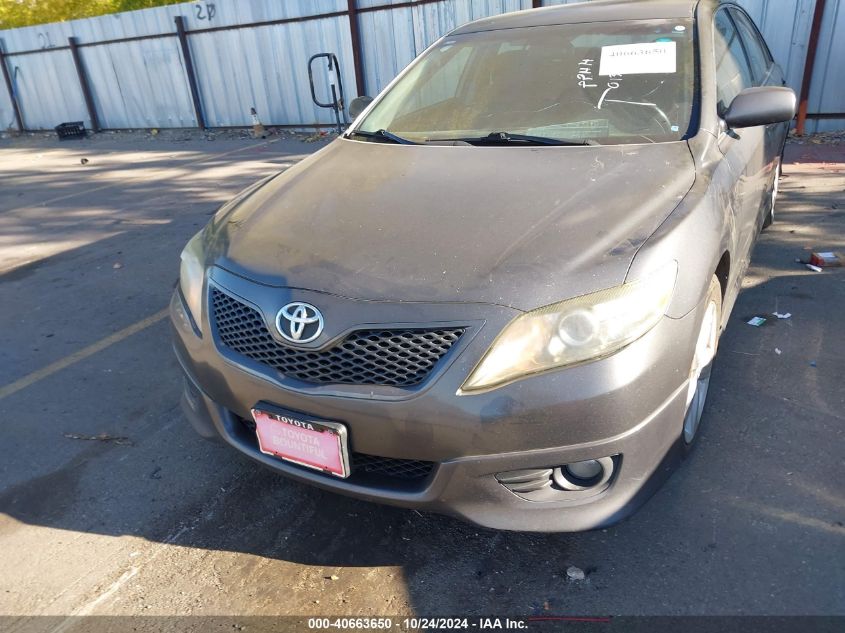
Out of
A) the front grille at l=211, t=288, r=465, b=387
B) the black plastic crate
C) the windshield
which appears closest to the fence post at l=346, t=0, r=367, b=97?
the windshield

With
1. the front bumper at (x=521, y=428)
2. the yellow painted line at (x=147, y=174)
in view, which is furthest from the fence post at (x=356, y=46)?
the front bumper at (x=521, y=428)

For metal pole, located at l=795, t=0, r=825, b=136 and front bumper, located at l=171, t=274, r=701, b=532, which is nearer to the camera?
front bumper, located at l=171, t=274, r=701, b=532

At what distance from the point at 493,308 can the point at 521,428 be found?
0.33 m

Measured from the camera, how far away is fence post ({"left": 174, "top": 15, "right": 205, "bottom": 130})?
1220 cm

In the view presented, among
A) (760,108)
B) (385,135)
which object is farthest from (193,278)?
(760,108)

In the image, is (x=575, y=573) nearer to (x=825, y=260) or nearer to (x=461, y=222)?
(x=461, y=222)

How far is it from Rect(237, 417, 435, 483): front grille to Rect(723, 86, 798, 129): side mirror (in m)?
1.94

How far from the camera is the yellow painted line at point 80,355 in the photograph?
11.5 ft

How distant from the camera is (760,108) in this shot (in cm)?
257

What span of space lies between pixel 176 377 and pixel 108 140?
12200 millimetres

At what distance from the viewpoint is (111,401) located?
3.27 metres

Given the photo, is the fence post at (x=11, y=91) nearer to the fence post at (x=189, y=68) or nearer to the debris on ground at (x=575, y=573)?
the fence post at (x=189, y=68)

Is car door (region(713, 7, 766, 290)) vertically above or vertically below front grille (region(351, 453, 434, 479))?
above

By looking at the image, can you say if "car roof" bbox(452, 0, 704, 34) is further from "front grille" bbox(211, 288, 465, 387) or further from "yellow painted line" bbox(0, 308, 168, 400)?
"yellow painted line" bbox(0, 308, 168, 400)
